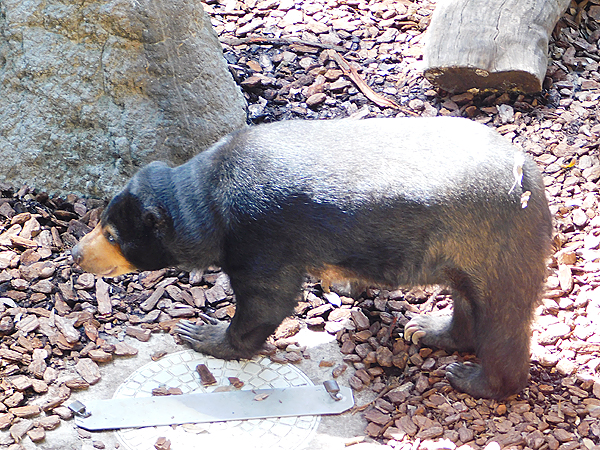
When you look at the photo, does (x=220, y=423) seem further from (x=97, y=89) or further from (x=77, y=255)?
(x=97, y=89)

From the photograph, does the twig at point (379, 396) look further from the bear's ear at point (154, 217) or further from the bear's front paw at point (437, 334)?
the bear's ear at point (154, 217)

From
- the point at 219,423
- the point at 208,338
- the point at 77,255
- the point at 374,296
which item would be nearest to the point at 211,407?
the point at 219,423

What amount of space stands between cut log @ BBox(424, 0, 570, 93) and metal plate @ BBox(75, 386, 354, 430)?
3.38 metres

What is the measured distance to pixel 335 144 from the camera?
167 inches

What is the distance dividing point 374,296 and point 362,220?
145cm

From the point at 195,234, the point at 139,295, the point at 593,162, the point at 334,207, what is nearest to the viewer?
the point at 334,207

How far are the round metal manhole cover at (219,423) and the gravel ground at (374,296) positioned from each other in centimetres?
19

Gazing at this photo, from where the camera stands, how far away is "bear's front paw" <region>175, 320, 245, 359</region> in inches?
185

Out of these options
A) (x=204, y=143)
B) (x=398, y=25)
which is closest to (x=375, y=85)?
(x=398, y=25)

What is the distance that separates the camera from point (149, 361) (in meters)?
4.70

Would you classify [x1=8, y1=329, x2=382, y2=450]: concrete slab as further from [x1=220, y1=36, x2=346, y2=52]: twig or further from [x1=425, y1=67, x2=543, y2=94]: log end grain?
[x1=220, y1=36, x2=346, y2=52]: twig

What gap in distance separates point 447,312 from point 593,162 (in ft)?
6.19

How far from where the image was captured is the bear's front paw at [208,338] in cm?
471

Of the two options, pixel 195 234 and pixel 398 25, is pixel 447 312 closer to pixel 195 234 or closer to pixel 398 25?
pixel 195 234
